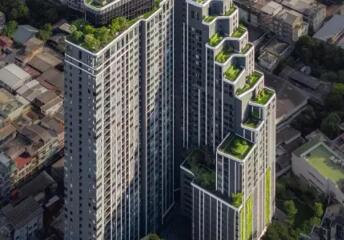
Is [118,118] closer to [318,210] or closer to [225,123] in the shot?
[225,123]

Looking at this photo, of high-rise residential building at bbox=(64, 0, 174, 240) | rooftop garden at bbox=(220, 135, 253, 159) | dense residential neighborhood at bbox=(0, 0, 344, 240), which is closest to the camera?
high-rise residential building at bbox=(64, 0, 174, 240)

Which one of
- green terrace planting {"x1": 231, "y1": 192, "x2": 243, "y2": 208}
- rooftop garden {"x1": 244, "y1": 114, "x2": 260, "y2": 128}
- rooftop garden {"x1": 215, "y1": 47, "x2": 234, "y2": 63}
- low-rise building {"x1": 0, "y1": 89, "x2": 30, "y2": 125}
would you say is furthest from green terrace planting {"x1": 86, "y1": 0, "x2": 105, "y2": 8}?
low-rise building {"x1": 0, "y1": 89, "x2": 30, "y2": 125}

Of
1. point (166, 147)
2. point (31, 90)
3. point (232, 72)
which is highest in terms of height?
point (232, 72)

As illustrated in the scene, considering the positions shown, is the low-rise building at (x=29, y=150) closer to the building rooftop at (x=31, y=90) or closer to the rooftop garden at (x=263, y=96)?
the building rooftop at (x=31, y=90)

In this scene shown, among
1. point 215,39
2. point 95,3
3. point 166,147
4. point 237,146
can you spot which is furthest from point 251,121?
point 95,3

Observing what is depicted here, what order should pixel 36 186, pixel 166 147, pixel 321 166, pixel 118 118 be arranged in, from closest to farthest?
pixel 118 118, pixel 166 147, pixel 36 186, pixel 321 166

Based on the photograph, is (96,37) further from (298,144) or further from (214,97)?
(298,144)

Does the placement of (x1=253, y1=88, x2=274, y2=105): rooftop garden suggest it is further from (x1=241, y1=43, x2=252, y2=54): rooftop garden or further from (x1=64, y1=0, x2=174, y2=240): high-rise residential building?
(x1=64, y1=0, x2=174, y2=240): high-rise residential building
